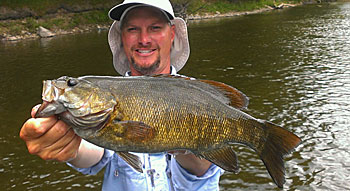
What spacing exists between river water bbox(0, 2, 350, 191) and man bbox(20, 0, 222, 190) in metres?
4.18

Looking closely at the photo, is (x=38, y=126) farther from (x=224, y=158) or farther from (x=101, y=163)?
(x=224, y=158)

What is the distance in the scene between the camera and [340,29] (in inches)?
974

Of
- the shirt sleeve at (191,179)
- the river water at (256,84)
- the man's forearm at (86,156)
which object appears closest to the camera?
the man's forearm at (86,156)

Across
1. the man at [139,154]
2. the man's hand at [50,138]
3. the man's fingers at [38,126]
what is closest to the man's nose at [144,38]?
the man at [139,154]

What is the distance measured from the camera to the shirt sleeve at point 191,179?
10.1ft

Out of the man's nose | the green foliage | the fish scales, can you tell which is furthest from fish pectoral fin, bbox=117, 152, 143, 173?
the green foliage

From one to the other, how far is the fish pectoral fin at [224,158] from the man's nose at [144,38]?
65.0 inches

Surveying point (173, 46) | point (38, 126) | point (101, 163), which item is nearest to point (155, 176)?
point (101, 163)

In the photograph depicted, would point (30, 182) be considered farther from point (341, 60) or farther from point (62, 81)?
point (341, 60)

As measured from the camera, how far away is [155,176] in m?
3.15

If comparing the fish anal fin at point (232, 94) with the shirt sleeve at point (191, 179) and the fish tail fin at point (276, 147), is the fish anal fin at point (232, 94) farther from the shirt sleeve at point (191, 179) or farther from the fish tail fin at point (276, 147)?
the shirt sleeve at point (191, 179)

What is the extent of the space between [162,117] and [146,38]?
1.49 metres

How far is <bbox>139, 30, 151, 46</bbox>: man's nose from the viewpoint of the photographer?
3543 mm

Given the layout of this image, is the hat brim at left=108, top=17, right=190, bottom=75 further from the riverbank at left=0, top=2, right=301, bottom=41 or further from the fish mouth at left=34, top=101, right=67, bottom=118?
the riverbank at left=0, top=2, right=301, bottom=41
